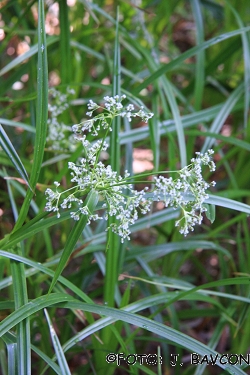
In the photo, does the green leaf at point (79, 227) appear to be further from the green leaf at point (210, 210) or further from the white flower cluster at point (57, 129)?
the white flower cluster at point (57, 129)

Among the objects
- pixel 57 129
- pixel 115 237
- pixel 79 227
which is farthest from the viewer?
pixel 57 129

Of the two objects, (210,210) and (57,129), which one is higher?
(57,129)

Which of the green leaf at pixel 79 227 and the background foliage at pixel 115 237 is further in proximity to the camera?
the background foliage at pixel 115 237

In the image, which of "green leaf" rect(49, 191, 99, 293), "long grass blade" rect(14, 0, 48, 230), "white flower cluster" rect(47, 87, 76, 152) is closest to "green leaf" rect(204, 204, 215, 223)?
"green leaf" rect(49, 191, 99, 293)

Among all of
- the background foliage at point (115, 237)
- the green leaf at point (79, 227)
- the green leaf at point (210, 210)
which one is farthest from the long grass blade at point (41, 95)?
the green leaf at point (210, 210)

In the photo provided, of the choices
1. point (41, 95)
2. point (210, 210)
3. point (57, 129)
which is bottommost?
point (210, 210)

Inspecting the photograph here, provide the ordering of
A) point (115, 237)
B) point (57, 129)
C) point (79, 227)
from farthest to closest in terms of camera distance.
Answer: point (57, 129), point (115, 237), point (79, 227)

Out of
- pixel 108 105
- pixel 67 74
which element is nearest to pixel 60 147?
pixel 67 74

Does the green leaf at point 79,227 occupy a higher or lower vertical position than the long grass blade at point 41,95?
lower

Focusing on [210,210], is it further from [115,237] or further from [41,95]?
[41,95]

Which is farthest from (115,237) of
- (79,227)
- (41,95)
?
(41,95)
